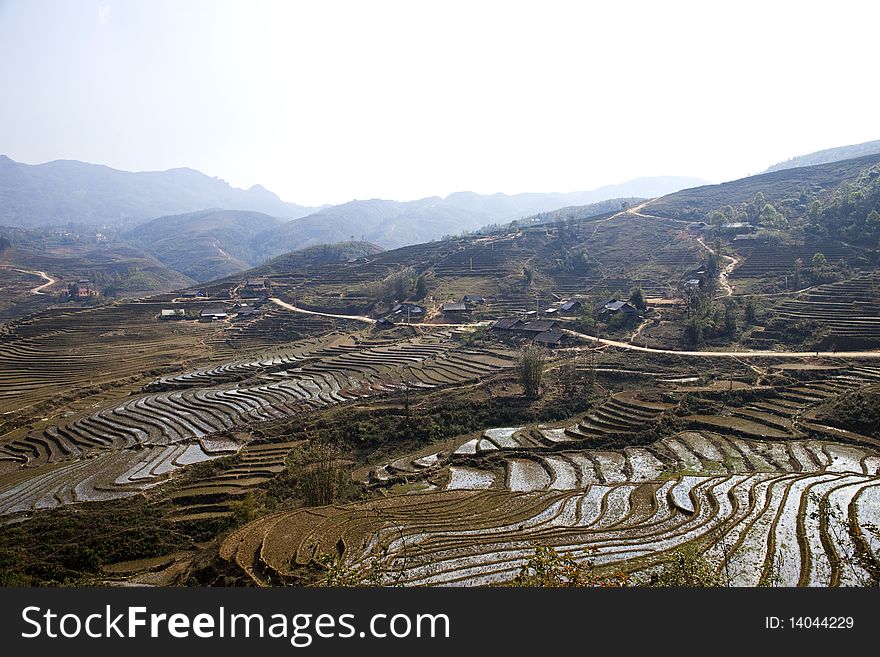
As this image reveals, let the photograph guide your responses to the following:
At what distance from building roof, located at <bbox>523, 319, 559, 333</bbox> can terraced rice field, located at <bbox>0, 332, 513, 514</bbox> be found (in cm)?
612

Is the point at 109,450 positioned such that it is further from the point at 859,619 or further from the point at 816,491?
the point at 816,491

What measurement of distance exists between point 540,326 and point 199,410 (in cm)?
3402

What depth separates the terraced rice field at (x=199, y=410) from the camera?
25.4 metres

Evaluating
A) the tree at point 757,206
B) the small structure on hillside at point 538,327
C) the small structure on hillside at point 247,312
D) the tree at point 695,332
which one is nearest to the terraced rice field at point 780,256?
the tree at point 757,206

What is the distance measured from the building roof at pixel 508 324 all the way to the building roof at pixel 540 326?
4.63ft

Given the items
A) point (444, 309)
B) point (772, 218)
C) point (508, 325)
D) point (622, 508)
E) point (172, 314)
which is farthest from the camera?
point (772, 218)

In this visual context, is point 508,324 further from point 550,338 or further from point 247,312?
point 247,312

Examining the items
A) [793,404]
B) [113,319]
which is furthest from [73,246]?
[793,404]

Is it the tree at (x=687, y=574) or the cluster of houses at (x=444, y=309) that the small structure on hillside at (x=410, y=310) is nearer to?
the cluster of houses at (x=444, y=309)

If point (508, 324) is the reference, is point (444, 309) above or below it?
above

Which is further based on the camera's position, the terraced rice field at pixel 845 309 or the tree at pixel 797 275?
the tree at pixel 797 275

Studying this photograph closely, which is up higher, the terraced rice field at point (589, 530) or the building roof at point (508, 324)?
the building roof at point (508, 324)

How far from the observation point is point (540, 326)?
52.1 metres

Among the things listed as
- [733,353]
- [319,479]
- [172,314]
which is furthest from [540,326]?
[172,314]
